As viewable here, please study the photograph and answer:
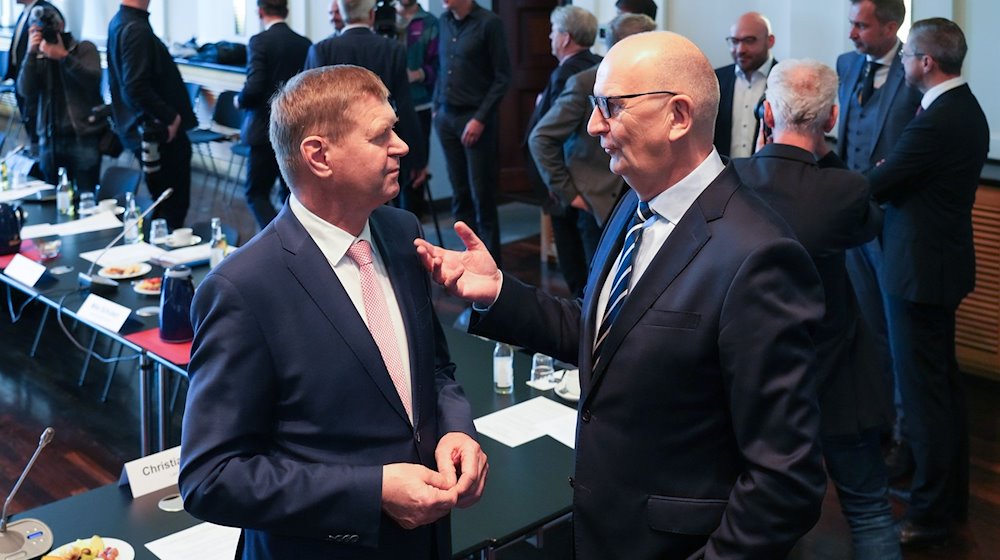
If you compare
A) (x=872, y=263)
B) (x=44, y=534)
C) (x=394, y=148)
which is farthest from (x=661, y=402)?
(x=872, y=263)

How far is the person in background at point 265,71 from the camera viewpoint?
6633 millimetres

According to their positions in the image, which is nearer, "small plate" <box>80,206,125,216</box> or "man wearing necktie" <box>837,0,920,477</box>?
"man wearing necktie" <box>837,0,920,477</box>

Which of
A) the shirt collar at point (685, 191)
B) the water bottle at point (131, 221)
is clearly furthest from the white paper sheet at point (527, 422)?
the water bottle at point (131, 221)

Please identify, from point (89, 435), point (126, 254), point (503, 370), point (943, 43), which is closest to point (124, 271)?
point (126, 254)

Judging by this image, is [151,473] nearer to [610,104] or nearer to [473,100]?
[610,104]

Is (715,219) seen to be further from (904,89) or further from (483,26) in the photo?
(483,26)

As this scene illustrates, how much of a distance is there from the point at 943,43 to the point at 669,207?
2.31 metres

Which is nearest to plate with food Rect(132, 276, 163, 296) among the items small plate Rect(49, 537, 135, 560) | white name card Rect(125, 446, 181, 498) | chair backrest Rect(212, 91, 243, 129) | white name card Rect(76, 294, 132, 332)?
white name card Rect(76, 294, 132, 332)

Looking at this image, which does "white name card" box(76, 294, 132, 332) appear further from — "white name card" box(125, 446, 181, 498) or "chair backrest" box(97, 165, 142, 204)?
"chair backrest" box(97, 165, 142, 204)

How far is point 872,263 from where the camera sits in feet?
14.3

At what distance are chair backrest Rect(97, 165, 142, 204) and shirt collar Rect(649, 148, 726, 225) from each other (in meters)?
4.54

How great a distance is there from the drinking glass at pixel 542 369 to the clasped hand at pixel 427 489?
1.28 m

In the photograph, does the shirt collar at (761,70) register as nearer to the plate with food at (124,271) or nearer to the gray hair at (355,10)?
the gray hair at (355,10)

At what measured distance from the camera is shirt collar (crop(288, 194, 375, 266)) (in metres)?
1.96
